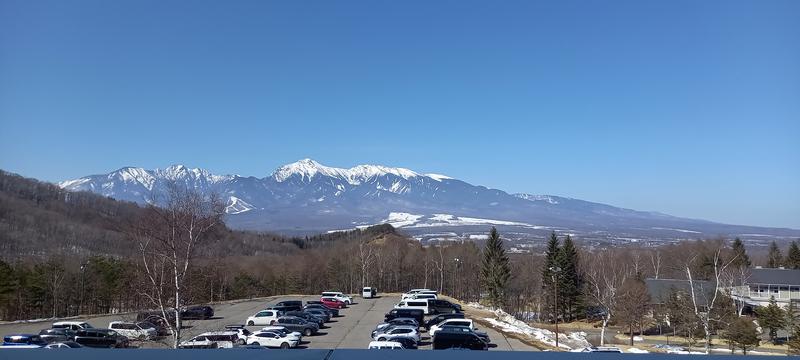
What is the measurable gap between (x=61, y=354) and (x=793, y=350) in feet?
69.1

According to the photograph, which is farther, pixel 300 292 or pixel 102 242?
pixel 102 242

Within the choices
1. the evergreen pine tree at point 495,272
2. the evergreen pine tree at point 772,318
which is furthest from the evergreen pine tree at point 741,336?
the evergreen pine tree at point 495,272

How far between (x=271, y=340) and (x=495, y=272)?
24.8 metres

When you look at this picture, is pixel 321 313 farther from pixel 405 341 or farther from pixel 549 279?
pixel 549 279

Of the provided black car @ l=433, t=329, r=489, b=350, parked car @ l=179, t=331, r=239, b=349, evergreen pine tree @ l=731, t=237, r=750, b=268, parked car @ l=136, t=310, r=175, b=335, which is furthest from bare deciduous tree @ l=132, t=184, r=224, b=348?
evergreen pine tree @ l=731, t=237, r=750, b=268

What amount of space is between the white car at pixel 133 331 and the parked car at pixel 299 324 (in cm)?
497

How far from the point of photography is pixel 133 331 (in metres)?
17.1

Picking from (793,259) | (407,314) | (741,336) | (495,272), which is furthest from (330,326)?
(793,259)

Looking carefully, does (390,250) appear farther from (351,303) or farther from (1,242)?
(1,242)

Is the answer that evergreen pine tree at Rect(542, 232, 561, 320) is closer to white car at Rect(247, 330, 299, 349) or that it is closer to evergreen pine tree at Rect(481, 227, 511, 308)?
evergreen pine tree at Rect(481, 227, 511, 308)

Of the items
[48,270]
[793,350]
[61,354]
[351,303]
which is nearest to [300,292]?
[351,303]

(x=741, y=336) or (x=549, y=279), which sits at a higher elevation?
(x=549, y=279)

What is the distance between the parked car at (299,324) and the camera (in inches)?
774

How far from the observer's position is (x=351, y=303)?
32.9 meters
